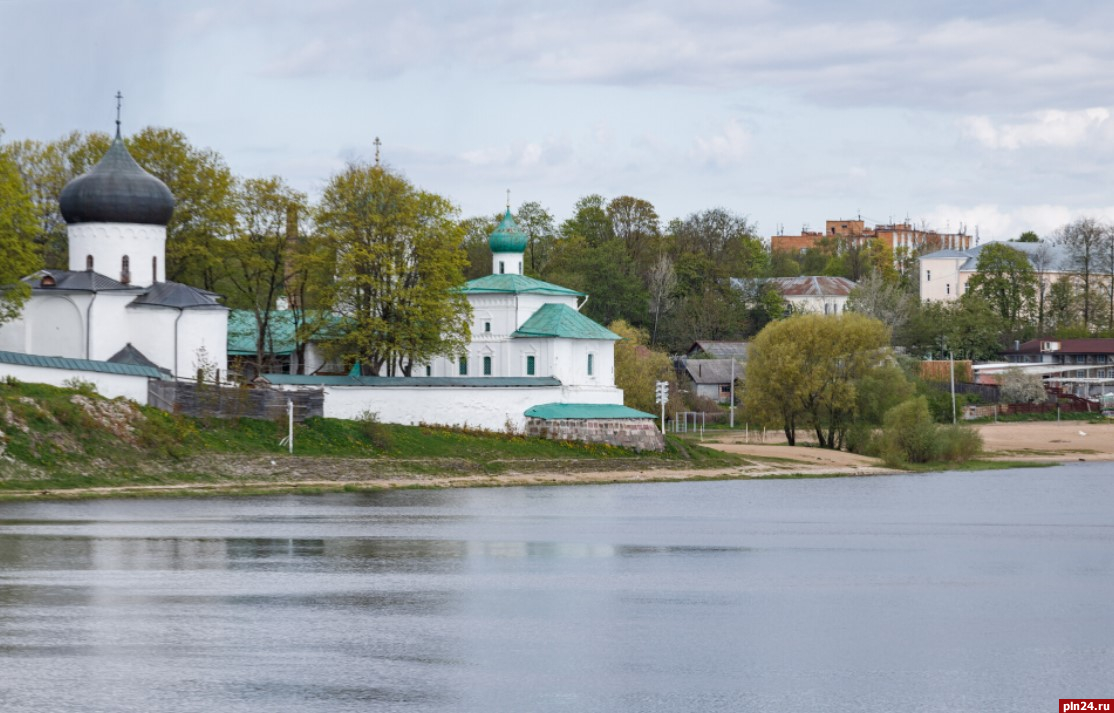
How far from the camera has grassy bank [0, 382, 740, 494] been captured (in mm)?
36406

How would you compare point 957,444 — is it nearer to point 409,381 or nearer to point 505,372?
point 505,372

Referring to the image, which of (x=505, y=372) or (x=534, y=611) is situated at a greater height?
(x=505, y=372)

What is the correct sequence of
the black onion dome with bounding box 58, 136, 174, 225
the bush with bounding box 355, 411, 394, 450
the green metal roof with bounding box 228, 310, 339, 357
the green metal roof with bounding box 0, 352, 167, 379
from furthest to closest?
1. the green metal roof with bounding box 228, 310, 339, 357
2. the black onion dome with bounding box 58, 136, 174, 225
3. the bush with bounding box 355, 411, 394, 450
4. the green metal roof with bounding box 0, 352, 167, 379

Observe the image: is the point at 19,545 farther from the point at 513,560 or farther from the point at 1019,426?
the point at 1019,426

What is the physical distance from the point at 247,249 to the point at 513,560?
30158mm

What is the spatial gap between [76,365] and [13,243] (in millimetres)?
4211

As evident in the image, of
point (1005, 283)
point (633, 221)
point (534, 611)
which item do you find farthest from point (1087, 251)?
point (534, 611)

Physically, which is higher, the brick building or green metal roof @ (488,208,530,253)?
the brick building

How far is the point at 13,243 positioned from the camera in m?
42.3

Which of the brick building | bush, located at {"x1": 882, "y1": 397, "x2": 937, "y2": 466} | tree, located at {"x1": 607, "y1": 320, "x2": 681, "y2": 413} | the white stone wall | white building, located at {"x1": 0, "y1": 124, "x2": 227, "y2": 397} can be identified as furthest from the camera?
the brick building

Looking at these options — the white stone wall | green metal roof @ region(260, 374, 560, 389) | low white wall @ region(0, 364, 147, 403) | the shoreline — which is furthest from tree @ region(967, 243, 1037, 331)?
low white wall @ region(0, 364, 147, 403)

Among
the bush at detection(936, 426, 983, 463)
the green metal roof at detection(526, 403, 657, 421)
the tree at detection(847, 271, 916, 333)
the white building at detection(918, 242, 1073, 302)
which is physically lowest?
the bush at detection(936, 426, 983, 463)

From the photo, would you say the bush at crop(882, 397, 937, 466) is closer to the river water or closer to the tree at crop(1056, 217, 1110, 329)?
the river water

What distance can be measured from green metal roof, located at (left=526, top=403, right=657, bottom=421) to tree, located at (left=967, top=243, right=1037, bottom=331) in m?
52.1
